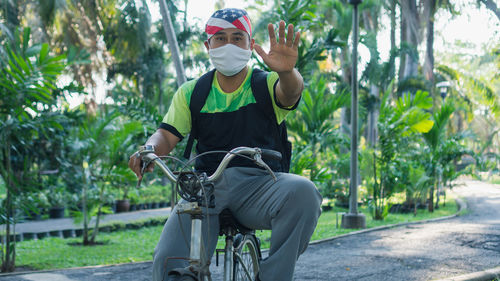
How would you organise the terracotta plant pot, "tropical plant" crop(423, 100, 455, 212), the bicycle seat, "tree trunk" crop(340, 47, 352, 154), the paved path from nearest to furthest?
the bicycle seat → the paved path → "tropical plant" crop(423, 100, 455, 212) → the terracotta plant pot → "tree trunk" crop(340, 47, 352, 154)

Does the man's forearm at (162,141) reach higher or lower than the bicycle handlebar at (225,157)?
higher

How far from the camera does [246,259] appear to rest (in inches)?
113

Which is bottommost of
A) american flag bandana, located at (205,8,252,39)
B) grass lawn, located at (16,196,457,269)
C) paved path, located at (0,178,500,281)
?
grass lawn, located at (16,196,457,269)

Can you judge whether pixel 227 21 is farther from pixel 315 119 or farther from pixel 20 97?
pixel 315 119

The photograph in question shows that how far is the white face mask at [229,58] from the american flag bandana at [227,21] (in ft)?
0.33

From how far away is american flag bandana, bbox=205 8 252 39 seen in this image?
261 centimetres

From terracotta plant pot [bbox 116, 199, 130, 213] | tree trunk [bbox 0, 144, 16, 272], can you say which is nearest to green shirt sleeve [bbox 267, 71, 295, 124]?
tree trunk [bbox 0, 144, 16, 272]

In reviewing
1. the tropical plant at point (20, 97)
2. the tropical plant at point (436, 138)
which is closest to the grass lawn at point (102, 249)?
the tropical plant at point (20, 97)

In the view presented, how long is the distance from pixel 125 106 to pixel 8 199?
2621mm

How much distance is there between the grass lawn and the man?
304cm

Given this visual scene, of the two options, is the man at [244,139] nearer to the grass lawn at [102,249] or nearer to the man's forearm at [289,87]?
the man's forearm at [289,87]

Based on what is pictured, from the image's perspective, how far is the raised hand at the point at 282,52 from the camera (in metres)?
2.28

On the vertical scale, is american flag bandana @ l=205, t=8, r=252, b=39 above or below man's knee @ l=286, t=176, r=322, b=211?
above

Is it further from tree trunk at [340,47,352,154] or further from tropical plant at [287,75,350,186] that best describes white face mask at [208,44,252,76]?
tree trunk at [340,47,352,154]
